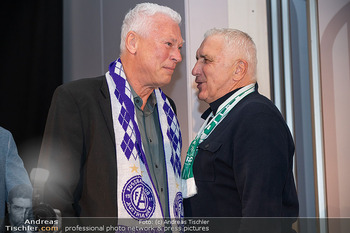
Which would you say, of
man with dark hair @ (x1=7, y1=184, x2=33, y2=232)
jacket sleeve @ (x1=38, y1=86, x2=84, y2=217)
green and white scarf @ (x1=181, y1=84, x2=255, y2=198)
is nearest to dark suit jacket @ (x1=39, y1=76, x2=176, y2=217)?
jacket sleeve @ (x1=38, y1=86, x2=84, y2=217)

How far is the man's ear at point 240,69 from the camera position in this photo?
7.50 feet

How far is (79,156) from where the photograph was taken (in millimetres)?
1879

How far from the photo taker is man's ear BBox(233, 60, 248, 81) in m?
2.29

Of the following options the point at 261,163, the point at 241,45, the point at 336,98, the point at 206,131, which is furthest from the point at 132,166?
the point at 336,98

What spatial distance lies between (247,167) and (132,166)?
1.63 feet

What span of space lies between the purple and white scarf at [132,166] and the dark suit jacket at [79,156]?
42 mm

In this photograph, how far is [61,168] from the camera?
1.85 m

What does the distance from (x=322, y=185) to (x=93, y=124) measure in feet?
5.15

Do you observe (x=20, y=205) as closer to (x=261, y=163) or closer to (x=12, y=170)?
(x=12, y=170)

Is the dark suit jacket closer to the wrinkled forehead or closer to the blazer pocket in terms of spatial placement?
the blazer pocket

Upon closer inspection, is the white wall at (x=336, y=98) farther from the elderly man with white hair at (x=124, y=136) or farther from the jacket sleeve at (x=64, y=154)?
the jacket sleeve at (x=64, y=154)

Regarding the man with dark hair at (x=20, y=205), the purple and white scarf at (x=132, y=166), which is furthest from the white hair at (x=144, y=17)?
the man with dark hair at (x=20, y=205)

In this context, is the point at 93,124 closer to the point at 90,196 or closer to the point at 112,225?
the point at 90,196

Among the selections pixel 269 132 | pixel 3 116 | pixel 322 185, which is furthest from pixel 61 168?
pixel 3 116
